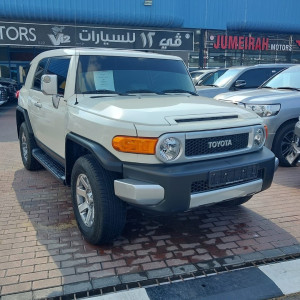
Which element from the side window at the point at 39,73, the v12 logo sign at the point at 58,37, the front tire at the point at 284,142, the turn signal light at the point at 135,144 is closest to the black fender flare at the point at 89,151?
the turn signal light at the point at 135,144

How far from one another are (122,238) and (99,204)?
0.73 metres

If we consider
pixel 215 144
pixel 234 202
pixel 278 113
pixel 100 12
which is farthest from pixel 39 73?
pixel 100 12

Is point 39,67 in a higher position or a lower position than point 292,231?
higher

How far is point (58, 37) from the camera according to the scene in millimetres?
18391

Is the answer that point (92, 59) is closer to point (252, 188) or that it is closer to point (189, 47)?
point (252, 188)

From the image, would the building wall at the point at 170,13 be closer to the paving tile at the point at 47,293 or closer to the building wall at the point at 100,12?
the building wall at the point at 100,12

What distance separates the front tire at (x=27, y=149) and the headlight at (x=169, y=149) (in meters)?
3.31

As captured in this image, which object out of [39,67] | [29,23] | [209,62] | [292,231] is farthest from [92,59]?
[209,62]

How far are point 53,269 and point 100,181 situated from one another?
2.96 ft

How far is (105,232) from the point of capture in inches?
125

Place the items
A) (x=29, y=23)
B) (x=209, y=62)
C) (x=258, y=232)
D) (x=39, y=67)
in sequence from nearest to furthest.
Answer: (x=258, y=232)
(x=39, y=67)
(x=29, y=23)
(x=209, y=62)

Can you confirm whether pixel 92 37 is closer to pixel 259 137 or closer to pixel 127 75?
pixel 127 75

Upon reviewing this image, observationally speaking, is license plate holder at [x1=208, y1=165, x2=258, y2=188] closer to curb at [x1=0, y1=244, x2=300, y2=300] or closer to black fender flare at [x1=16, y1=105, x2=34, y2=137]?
curb at [x1=0, y1=244, x2=300, y2=300]

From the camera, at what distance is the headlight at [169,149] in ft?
9.55
